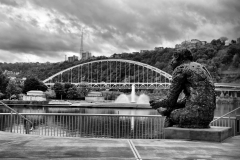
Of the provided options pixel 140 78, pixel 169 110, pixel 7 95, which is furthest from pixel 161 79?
pixel 169 110

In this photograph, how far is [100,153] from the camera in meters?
5.93

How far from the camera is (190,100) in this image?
8.41 meters

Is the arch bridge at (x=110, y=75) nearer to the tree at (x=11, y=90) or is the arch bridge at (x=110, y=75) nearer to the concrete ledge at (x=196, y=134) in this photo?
the tree at (x=11, y=90)

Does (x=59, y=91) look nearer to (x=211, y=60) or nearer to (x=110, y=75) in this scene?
(x=110, y=75)

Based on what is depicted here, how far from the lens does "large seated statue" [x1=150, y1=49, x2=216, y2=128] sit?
8.29m

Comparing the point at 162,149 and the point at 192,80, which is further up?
the point at 192,80

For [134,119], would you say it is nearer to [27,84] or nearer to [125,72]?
[27,84]

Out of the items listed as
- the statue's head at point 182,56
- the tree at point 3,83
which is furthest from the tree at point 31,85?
the statue's head at point 182,56

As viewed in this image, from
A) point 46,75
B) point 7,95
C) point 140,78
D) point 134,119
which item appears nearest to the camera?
point 134,119

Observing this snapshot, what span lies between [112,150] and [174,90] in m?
3.30

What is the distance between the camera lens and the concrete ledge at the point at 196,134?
795cm

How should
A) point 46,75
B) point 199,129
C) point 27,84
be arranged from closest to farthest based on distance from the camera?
1. point 199,129
2. point 27,84
3. point 46,75

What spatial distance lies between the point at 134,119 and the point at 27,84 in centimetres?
8541

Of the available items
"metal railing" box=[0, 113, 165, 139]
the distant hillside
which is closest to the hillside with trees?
the distant hillside
